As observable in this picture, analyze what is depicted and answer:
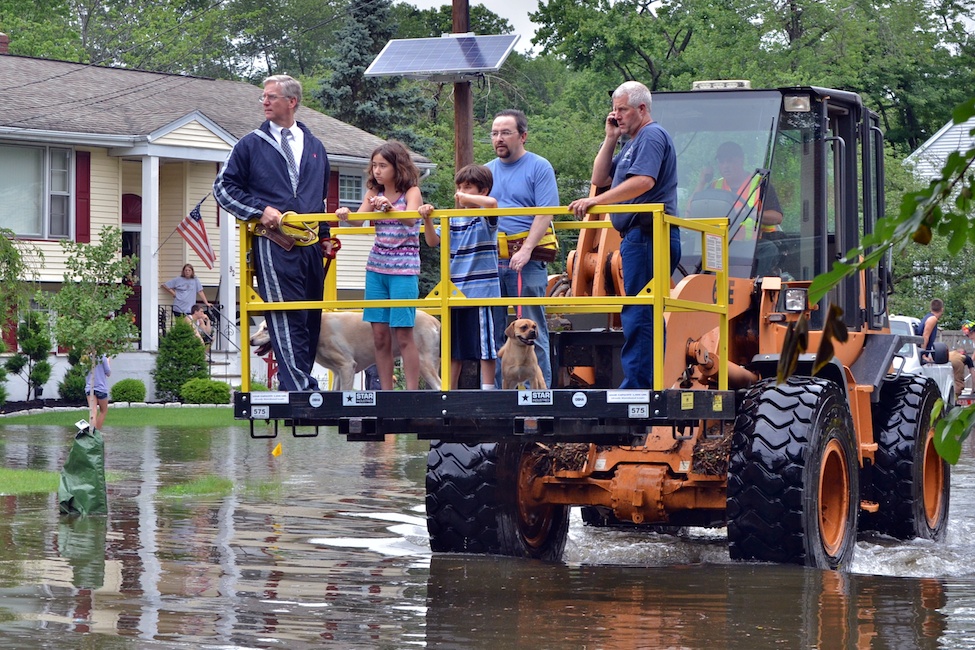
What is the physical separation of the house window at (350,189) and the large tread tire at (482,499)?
1113 inches

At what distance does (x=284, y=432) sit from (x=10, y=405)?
296 inches

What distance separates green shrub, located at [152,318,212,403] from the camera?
3025cm

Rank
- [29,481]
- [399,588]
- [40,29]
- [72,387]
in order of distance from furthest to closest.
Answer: [40,29], [72,387], [29,481], [399,588]

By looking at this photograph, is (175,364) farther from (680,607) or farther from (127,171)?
(680,607)

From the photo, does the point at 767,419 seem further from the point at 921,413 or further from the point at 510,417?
the point at 921,413

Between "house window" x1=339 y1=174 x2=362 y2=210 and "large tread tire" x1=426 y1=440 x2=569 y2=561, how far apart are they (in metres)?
28.3

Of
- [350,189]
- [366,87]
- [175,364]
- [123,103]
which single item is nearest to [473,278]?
[175,364]

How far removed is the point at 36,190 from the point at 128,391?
5426 mm

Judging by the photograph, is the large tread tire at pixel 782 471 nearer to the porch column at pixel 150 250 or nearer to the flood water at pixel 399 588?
the flood water at pixel 399 588

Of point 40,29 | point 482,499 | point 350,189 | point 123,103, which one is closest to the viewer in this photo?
point 482,499

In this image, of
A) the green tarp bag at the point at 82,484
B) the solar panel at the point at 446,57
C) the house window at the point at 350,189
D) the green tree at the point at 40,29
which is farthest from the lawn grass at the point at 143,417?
the green tree at the point at 40,29

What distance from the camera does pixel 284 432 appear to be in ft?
74.8

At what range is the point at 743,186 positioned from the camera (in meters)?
10.2

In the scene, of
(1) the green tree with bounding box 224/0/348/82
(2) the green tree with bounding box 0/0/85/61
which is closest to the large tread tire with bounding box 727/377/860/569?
(2) the green tree with bounding box 0/0/85/61
